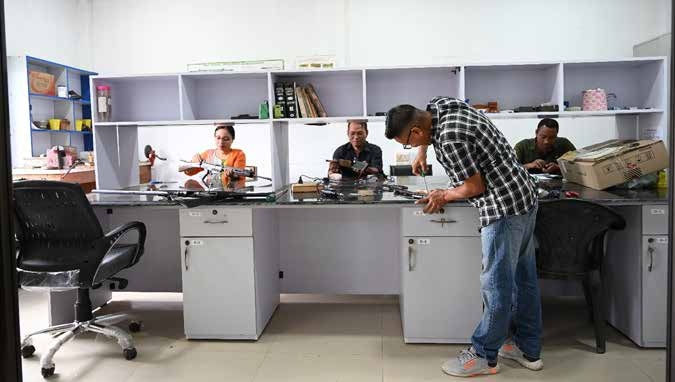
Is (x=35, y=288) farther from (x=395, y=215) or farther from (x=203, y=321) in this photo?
(x=395, y=215)

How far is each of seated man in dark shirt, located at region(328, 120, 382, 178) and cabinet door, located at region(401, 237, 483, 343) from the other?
57.2 inches

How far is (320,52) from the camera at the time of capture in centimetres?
618

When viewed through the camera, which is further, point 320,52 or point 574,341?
point 320,52

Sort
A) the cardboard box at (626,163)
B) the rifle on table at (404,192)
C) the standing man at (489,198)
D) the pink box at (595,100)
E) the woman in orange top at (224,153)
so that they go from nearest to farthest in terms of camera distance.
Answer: the standing man at (489,198), the rifle on table at (404,192), the cardboard box at (626,163), the pink box at (595,100), the woman in orange top at (224,153)

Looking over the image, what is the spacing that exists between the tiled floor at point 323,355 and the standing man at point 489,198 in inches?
8.8

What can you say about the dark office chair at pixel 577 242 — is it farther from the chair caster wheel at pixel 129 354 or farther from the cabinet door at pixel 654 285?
the chair caster wheel at pixel 129 354

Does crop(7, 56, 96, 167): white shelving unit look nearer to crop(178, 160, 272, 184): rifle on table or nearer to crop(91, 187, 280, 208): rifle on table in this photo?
crop(178, 160, 272, 184): rifle on table

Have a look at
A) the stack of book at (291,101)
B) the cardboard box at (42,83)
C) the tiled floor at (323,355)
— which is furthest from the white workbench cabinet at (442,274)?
the cardboard box at (42,83)

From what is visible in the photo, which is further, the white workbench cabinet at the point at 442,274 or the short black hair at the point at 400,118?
the white workbench cabinet at the point at 442,274

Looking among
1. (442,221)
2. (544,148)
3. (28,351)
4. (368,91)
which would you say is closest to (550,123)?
(544,148)

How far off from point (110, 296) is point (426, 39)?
4.33 metres

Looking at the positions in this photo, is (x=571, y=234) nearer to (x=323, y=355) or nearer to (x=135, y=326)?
(x=323, y=355)

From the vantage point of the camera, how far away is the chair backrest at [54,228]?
2.47m

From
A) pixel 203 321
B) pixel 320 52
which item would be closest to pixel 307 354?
pixel 203 321
